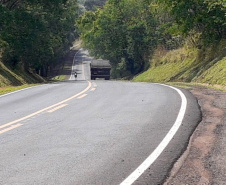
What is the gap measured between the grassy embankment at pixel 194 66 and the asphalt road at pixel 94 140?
28.4 feet

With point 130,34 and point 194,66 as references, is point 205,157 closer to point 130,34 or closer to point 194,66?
point 194,66

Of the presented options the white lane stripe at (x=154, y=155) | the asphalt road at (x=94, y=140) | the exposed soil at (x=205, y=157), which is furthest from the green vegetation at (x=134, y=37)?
the white lane stripe at (x=154, y=155)

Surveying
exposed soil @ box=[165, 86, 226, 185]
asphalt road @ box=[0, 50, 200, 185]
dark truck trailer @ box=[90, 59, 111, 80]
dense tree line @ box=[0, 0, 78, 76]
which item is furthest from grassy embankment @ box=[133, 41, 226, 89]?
dense tree line @ box=[0, 0, 78, 76]

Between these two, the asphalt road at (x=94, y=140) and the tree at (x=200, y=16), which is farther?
the tree at (x=200, y=16)

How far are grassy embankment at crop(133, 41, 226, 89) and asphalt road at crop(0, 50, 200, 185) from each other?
866 centimetres

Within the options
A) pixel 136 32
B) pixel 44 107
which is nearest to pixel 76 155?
pixel 44 107

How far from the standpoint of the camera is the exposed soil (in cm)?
585

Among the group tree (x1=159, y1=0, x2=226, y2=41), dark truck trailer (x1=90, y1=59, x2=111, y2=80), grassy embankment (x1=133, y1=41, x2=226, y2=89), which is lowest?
dark truck trailer (x1=90, y1=59, x2=111, y2=80)

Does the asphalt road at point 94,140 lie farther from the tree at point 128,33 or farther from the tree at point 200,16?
the tree at point 128,33

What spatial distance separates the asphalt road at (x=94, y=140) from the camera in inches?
242

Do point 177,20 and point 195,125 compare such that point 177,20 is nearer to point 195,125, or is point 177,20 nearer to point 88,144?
point 195,125

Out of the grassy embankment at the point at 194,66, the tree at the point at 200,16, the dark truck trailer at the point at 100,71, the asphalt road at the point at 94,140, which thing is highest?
the tree at the point at 200,16

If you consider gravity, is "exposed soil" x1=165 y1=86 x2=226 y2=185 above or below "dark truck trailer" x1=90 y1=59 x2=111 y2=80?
above

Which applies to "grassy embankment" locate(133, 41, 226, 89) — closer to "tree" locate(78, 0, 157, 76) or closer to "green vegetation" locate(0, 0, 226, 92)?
"green vegetation" locate(0, 0, 226, 92)
